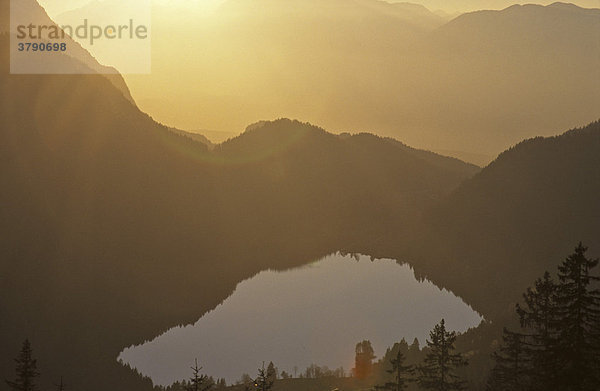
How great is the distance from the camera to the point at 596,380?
34.0 metres

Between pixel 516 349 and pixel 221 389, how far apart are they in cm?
11812

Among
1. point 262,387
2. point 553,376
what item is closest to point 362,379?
point 262,387

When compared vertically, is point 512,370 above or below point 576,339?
below

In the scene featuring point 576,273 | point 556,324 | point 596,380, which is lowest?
point 596,380

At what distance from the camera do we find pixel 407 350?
15900cm

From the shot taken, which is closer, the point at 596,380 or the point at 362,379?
the point at 596,380

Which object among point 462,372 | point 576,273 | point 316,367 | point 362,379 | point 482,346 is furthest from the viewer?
point 316,367

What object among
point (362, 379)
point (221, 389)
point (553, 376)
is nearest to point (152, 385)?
point (221, 389)

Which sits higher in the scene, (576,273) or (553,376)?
(576,273)

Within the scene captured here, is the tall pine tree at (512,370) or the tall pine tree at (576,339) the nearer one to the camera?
the tall pine tree at (576,339)

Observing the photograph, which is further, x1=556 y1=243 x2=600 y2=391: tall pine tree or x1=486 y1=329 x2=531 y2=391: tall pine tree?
x1=486 y1=329 x2=531 y2=391: tall pine tree

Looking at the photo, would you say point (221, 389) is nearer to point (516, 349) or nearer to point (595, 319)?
point (516, 349)

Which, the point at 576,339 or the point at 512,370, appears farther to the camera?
the point at 512,370

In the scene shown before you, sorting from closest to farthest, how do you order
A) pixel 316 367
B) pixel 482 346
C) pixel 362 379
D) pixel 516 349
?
pixel 516 349, pixel 362 379, pixel 482 346, pixel 316 367
